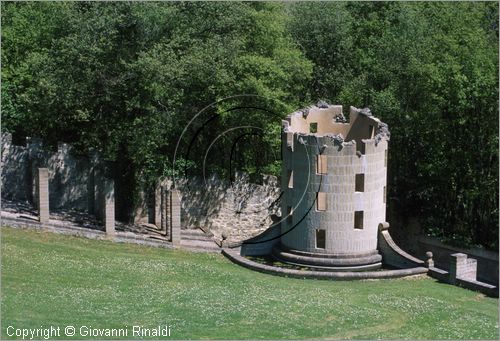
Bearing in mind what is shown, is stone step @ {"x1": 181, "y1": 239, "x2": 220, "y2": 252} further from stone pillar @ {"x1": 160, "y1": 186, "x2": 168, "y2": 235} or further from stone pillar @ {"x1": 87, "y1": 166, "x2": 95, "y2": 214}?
stone pillar @ {"x1": 87, "y1": 166, "x2": 95, "y2": 214}

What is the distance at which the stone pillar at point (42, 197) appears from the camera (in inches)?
1914

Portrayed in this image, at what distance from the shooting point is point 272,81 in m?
53.8

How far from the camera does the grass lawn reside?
3559 centimetres

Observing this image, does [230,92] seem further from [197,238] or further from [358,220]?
[358,220]

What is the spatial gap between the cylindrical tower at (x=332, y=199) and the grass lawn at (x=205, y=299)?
2547 millimetres

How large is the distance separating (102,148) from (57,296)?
1646cm

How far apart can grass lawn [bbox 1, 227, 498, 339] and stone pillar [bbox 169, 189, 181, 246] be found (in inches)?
57.7

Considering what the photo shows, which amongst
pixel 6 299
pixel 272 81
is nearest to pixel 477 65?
pixel 272 81

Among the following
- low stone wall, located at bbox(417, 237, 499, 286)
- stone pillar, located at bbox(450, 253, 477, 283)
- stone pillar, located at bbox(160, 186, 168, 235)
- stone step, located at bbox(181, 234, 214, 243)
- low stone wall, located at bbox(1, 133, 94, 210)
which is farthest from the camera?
low stone wall, located at bbox(1, 133, 94, 210)

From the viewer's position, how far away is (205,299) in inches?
1535

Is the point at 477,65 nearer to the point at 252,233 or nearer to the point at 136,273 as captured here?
the point at 252,233

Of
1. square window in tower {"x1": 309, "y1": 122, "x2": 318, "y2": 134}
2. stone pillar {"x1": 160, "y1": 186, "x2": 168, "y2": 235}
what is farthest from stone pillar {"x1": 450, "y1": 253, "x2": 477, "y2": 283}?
stone pillar {"x1": 160, "y1": 186, "x2": 168, "y2": 235}

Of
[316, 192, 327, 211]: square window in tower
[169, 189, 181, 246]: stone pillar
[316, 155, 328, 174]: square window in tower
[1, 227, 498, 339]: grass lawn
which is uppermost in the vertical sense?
[316, 155, 328, 174]: square window in tower

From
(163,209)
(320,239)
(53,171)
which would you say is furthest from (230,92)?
(53,171)
